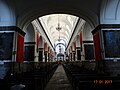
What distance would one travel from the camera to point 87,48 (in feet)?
38.0

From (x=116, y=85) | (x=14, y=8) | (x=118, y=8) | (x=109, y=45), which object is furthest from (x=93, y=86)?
(x=14, y=8)

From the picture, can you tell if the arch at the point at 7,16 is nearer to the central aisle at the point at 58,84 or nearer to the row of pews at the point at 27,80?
the row of pews at the point at 27,80

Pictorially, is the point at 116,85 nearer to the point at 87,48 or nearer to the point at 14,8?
the point at 14,8

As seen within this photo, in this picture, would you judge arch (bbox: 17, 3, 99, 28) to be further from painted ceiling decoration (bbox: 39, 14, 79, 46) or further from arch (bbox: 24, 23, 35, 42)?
painted ceiling decoration (bbox: 39, 14, 79, 46)

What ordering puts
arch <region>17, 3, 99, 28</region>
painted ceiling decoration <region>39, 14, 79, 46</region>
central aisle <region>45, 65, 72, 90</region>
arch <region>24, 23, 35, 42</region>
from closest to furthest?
central aisle <region>45, 65, 72, 90</region> < arch <region>17, 3, 99, 28</region> < arch <region>24, 23, 35, 42</region> < painted ceiling decoration <region>39, 14, 79, 46</region>

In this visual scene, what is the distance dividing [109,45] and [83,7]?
299cm

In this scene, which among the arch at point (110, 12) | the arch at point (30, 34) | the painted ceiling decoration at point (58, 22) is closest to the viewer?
the arch at point (110, 12)

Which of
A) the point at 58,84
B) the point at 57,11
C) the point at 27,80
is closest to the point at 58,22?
the point at 57,11

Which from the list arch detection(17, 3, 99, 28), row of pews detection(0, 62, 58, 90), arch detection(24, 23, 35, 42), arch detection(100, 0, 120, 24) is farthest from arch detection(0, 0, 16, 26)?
arch detection(100, 0, 120, 24)

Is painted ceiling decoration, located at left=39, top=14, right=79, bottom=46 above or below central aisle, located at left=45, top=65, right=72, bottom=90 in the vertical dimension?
above

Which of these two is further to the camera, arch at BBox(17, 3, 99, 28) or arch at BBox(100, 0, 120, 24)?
arch at BBox(17, 3, 99, 28)

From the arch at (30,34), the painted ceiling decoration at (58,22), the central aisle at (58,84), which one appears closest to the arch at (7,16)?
the arch at (30,34)

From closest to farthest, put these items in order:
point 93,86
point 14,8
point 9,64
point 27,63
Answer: point 93,86 → point 9,64 → point 14,8 → point 27,63

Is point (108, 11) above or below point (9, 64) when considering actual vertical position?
above
